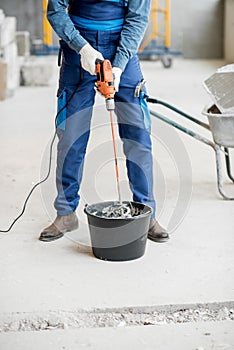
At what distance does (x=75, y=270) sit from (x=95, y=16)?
1.14 meters

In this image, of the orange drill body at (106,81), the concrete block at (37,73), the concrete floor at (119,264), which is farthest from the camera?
the concrete block at (37,73)

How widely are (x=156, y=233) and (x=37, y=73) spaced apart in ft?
22.0

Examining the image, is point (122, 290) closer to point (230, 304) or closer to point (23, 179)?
point (230, 304)

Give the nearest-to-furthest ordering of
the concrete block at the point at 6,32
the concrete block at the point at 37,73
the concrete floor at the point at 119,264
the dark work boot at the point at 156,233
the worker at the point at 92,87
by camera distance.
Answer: the concrete floor at the point at 119,264 < the worker at the point at 92,87 < the dark work boot at the point at 156,233 < the concrete block at the point at 6,32 < the concrete block at the point at 37,73

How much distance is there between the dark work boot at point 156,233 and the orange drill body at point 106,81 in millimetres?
669

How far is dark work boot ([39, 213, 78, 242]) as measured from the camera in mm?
3246

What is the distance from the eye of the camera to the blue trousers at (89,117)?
122 inches

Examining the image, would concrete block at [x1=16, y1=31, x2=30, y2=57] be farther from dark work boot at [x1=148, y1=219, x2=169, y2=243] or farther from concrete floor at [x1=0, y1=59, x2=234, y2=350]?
dark work boot at [x1=148, y1=219, x2=169, y2=243]

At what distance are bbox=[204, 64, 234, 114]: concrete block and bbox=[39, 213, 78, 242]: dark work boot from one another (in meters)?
Result: 1.16

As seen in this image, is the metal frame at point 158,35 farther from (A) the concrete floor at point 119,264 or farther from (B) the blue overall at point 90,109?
(B) the blue overall at point 90,109

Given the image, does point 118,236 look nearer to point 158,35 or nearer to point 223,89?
point 223,89

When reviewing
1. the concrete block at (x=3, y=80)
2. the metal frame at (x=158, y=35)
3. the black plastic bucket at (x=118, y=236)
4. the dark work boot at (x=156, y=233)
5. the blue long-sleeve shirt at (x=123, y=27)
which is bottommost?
the metal frame at (x=158, y=35)

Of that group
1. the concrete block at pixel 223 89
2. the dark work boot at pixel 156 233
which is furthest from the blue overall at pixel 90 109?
the concrete block at pixel 223 89

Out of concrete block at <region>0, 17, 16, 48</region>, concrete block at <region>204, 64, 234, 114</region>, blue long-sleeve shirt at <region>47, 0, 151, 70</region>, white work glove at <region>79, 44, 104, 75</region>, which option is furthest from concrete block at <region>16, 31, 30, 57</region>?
white work glove at <region>79, 44, 104, 75</region>
